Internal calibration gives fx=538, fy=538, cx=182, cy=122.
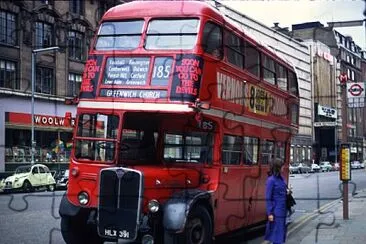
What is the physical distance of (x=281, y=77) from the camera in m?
9.23

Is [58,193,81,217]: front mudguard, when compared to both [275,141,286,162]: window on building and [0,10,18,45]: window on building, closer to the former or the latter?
[0,10,18,45]: window on building

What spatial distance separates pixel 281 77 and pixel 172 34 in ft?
11.9

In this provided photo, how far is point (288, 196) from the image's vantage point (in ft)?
21.1

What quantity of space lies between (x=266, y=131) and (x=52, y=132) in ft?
13.0

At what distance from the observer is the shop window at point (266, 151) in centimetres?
844

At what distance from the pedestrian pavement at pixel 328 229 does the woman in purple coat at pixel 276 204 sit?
1279 millimetres

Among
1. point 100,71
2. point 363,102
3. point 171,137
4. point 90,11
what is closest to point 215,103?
point 171,137

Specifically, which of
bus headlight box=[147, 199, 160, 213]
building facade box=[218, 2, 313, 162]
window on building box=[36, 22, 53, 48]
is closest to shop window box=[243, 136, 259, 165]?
building facade box=[218, 2, 313, 162]

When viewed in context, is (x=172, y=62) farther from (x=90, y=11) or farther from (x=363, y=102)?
(x=363, y=102)

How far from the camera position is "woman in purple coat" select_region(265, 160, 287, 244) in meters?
6.10

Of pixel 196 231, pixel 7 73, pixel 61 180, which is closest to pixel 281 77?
pixel 196 231

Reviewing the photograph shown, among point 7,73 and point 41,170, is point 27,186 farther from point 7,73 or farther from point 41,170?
point 7,73

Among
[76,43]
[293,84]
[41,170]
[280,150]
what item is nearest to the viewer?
[76,43]

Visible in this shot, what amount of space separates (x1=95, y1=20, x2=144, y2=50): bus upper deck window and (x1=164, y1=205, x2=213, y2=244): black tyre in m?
2.00
